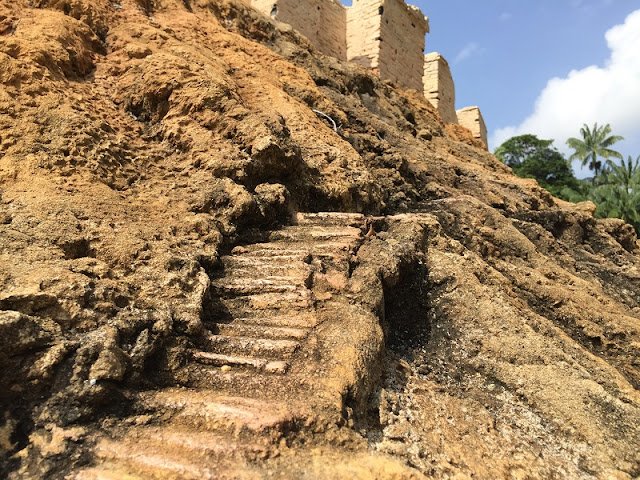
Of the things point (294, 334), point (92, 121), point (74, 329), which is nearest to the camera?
point (74, 329)

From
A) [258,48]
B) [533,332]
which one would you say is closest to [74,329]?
[533,332]

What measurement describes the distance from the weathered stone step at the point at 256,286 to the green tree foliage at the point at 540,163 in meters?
27.8

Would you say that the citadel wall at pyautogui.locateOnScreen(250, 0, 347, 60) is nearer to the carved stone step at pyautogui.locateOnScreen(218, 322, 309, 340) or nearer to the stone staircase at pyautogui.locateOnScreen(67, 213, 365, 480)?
the stone staircase at pyautogui.locateOnScreen(67, 213, 365, 480)

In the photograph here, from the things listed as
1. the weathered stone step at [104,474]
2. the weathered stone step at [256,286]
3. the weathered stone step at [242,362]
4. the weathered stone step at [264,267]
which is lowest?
the weathered stone step at [104,474]

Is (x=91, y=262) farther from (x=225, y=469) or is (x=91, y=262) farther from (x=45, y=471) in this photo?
(x=225, y=469)

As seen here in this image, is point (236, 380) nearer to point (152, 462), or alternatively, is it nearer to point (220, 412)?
point (220, 412)

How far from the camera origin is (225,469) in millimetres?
1451

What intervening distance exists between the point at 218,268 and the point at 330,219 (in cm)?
107

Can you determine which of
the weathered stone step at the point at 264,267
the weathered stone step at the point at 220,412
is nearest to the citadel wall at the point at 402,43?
the weathered stone step at the point at 264,267

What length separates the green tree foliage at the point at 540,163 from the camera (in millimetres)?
27109

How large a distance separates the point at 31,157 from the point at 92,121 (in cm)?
63

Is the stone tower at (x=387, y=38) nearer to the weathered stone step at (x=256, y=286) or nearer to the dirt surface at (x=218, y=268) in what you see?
the dirt surface at (x=218, y=268)

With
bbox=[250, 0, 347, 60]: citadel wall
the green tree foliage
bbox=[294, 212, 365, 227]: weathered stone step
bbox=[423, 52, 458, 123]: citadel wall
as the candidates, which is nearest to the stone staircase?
bbox=[294, 212, 365, 227]: weathered stone step

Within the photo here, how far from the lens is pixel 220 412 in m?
1.70
